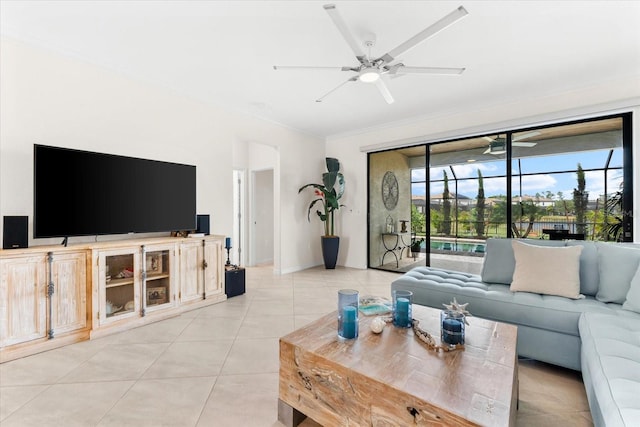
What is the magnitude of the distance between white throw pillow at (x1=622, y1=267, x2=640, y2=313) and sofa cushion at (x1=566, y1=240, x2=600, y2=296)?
9.3 inches

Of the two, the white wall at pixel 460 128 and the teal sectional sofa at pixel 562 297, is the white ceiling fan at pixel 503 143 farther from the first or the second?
the teal sectional sofa at pixel 562 297

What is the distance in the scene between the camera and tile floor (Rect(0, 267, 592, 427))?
153 cm

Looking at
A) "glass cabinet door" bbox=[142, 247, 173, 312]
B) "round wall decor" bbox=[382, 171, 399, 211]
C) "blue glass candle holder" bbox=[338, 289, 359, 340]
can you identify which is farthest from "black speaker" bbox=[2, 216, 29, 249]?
"round wall decor" bbox=[382, 171, 399, 211]

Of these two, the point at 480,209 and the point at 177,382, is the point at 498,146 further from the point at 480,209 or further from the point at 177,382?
the point at 177,382

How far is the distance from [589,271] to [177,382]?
3090 millimetres

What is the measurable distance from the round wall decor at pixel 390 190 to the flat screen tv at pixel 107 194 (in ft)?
10.7

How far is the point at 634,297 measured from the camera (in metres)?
1.91

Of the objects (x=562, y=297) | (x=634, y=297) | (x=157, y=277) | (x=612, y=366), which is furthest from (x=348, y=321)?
(x=157, y=277)

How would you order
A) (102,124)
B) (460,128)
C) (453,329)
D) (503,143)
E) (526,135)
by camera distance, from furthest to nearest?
1. (460,128)
2. (503,143)
3. (526,135)
4. (102,124)
5. (453,329)

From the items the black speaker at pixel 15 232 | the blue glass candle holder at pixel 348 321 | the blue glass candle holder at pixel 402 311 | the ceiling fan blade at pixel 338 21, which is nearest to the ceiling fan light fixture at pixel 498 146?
the ceiling fan blade at pixel 338 21

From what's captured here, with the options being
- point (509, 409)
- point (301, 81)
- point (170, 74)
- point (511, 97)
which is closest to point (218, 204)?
point (170, 74)

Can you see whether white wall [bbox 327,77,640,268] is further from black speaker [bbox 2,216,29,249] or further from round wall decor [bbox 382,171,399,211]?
black speaker [bbox 2,216,29,249]

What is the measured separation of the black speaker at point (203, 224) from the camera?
3.49 m

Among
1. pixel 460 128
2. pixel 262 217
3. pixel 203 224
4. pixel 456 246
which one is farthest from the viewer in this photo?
pixel 262 217
